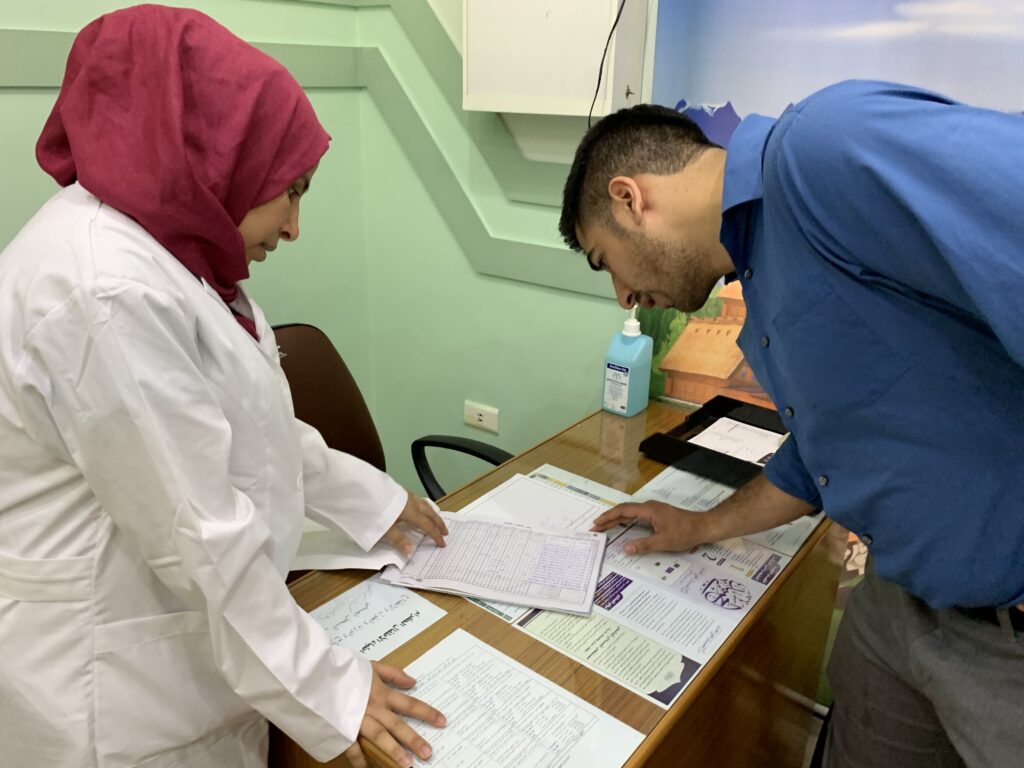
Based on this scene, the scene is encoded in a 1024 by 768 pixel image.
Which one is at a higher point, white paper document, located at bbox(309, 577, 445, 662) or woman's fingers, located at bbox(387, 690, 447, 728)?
woman's fingers, located at bbox(387, 690, 447, 728)

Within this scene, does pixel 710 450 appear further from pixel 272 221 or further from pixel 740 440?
pixel 272 221

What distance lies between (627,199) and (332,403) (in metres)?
0.90

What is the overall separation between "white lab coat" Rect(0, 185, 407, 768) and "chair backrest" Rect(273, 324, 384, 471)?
626mm

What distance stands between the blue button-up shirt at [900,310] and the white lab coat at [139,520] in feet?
2.07

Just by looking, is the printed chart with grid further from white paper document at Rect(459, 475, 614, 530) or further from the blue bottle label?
the blue bottle label

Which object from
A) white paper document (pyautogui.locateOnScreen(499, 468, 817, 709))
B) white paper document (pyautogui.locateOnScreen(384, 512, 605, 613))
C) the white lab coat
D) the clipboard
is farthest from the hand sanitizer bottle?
the white lab coat

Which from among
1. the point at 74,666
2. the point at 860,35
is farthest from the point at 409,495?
the point at 860,35

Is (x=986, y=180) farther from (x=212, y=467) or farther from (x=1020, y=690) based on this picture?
(x=212, y=467)

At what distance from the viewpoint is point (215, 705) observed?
933mm

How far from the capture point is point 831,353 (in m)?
0.84

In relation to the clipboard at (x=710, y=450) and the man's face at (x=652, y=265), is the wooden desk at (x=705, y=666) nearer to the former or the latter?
the clipboard at (x=710, y=450)

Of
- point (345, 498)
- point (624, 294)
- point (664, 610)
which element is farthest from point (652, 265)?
point (345, 498)

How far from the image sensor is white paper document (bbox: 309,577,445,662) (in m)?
1.00

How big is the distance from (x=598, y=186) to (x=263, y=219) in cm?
47
